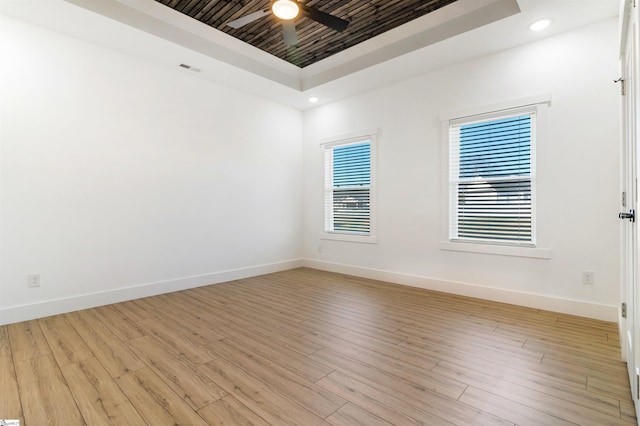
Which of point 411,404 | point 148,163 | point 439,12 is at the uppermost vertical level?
point 439,12

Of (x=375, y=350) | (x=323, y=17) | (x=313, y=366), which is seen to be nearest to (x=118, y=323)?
(x=313, y=366)

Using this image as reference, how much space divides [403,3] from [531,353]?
11.9ft

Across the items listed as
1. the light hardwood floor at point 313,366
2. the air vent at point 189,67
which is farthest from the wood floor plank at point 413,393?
the air vent at point 189,67

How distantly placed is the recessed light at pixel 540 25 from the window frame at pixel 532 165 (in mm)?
657

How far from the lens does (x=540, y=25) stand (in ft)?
10.1

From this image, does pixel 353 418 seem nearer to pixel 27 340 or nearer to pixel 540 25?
pixel 27 340

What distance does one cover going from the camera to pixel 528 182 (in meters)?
3.45

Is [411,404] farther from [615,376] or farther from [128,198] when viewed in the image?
[128,198]

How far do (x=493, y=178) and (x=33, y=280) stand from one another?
5.13m

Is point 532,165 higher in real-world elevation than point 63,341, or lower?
higher

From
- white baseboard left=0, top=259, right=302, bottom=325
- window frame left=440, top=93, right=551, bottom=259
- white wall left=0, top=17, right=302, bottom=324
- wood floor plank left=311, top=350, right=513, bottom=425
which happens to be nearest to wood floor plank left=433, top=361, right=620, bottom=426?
wood floor plank left=311, top=350, right=513, bottom=425

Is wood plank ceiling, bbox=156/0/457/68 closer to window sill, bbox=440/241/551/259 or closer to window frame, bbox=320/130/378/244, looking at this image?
window frame, bbox=320/130/378/244

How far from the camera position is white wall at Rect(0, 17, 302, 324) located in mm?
3066

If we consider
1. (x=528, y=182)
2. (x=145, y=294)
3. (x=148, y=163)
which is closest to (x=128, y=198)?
(x=148, y=163)
